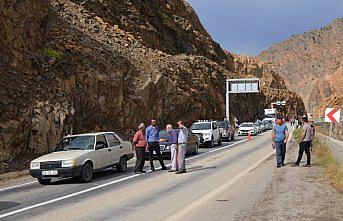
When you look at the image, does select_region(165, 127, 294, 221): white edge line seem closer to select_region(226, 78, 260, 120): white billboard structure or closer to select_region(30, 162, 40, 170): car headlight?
select_region(30, 162, 40, 170): car headlight

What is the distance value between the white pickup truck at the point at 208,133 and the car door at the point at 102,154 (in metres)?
13.8

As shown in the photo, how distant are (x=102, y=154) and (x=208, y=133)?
578 inches

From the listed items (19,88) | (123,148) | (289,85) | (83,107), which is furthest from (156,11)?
(289,85)

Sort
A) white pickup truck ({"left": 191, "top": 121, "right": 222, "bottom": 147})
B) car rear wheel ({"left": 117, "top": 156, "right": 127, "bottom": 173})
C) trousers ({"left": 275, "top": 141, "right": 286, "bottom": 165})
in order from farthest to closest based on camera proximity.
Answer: white pickup truck ({"left": 191, "top": 121, "right": 222, "bottom": 147}) < car rear wheel ({"left": 117, "top": 156, "right": 127, "bottom": 173}) < trousers ({"left": 275, "top": 141, "right": 286, "bottom": 165})

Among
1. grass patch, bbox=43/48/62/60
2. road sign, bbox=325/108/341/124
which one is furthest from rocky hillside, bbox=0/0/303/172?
road sign, bbox=325/108/341/124

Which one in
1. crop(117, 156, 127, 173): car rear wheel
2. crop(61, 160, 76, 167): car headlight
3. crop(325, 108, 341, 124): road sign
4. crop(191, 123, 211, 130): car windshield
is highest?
crop(325, 108, 341, 124): road sign

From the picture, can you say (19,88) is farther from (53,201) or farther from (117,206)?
(117,206)

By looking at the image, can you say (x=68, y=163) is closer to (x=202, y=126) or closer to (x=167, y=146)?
(x=167, y=146)

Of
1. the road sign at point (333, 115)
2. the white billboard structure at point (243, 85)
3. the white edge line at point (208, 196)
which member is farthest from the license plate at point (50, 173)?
the white billboard structure at point (243, 85)

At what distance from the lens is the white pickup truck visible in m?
28.0

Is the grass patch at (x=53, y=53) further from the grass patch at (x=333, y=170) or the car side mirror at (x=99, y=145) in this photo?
the grass patch at (x=333, y=170)

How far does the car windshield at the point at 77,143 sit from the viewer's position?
13.9 meters

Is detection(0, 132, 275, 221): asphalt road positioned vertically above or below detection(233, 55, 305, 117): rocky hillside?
below

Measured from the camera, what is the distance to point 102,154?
1411cm
